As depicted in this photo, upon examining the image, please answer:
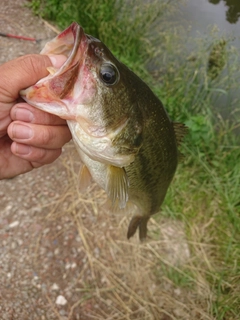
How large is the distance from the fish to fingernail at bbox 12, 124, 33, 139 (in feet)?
0.55

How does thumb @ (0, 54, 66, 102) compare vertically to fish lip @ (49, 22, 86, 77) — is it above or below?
below

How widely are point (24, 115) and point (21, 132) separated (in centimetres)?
8

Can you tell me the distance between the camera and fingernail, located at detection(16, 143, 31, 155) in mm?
1506

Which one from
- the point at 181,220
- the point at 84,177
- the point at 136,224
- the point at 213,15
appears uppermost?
the point at 213,15

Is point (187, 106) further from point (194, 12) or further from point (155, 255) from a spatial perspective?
point (194, 12)

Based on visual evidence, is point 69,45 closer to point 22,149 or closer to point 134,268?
point 22,149

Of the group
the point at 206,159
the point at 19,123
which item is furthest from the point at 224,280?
the point at 19,123

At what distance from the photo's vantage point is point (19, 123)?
1.41 meters

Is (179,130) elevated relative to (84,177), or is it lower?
elevated

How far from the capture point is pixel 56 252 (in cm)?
269

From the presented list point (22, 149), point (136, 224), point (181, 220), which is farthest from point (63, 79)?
point (181, 220)

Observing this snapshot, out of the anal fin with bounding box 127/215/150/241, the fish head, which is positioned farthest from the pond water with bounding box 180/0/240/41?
the fish head

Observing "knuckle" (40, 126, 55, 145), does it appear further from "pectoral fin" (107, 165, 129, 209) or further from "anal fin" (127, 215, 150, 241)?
"anal fin" (127, 215, 150, 241)

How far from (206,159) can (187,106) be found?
63 centimetres
